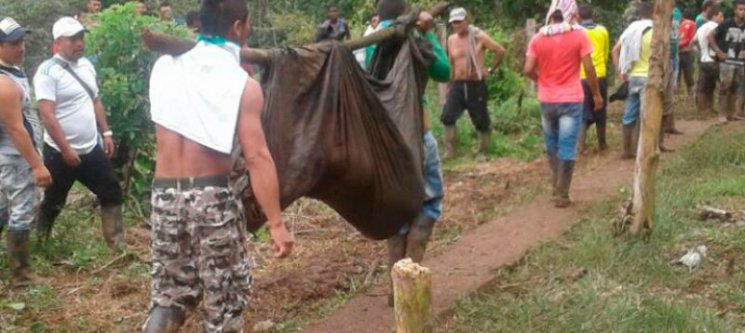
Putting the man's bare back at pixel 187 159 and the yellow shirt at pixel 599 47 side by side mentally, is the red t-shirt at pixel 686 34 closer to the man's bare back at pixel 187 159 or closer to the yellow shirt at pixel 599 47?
the yellow shirt at pixel 599 47

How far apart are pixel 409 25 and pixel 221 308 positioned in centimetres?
190

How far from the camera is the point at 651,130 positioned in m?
6.31

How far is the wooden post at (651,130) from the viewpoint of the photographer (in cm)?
628

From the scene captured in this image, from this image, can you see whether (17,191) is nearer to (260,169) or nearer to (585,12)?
(260,169)

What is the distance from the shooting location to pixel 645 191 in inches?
247

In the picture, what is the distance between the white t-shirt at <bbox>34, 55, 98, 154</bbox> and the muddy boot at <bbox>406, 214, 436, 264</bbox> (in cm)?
251

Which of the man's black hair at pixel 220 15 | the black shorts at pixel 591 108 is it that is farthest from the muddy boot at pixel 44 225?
the black shorts at pixel 591 108

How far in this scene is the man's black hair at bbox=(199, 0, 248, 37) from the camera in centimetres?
378

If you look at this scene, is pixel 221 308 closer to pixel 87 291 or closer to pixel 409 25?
pixel 409 25

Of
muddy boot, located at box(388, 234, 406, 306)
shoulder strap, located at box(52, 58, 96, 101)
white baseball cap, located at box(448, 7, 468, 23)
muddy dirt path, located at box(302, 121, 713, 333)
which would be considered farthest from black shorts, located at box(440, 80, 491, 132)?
muddy boot, located at box(388, 234, 406, 306)

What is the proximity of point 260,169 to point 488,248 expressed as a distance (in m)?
3.40

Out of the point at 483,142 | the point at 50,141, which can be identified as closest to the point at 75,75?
the point at 50,141

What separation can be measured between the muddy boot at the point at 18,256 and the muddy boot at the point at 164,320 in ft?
7.89

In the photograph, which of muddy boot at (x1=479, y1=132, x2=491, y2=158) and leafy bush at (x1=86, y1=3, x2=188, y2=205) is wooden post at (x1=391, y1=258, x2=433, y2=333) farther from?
muddy boot at (x1=479, y1=132, x2=491, y2=158)
